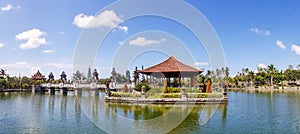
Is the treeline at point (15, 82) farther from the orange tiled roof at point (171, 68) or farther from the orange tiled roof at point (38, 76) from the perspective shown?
the orange tiled roof at point (171, 68)

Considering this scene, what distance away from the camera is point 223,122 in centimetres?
1391

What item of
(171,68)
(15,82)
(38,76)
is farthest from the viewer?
(38,76)

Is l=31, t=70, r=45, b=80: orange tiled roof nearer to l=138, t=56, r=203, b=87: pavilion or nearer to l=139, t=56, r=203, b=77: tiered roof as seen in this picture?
l=138, t=56, r=203, b=87: pavilion

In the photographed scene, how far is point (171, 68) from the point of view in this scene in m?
27.4

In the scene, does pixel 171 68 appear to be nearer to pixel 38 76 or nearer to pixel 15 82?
pixel 15 82

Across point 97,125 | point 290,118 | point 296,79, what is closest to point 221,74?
point 296,79

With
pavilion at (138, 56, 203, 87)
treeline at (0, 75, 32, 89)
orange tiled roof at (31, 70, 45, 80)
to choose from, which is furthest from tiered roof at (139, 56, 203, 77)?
orange tiled roof at (31, 70, 45, 80)

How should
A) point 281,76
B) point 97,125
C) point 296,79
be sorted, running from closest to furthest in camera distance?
point 97,125, point 281,76, point 296,79

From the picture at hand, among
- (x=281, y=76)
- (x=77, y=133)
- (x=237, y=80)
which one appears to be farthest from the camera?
(x=237, y=80)

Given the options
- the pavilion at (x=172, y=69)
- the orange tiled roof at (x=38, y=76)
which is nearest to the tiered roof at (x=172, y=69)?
the pavilion at (x=172, y=69)

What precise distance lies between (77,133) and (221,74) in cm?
6197

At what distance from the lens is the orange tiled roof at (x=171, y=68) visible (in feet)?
89.2

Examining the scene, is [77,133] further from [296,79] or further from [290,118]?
[296,79]

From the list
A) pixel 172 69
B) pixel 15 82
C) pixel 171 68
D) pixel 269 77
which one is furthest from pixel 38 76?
pixel 269 77
